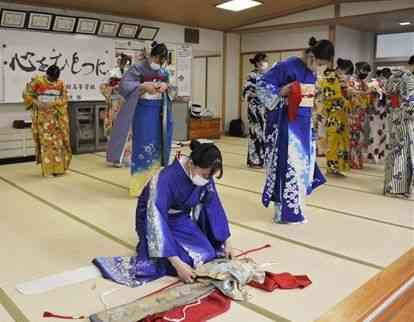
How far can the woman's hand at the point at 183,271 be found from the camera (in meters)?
2.19

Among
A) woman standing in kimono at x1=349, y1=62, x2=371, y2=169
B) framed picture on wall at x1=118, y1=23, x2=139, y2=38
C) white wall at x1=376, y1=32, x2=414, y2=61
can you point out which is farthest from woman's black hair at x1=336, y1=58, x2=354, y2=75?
white wall at x1=376, y1=32, x2=414, y2=61

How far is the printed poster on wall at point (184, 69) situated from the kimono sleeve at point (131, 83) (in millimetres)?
4456

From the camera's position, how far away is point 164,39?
26.6 ft

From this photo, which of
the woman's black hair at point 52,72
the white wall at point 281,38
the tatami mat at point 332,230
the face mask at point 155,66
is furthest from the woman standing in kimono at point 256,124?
the white wall at point 281,38

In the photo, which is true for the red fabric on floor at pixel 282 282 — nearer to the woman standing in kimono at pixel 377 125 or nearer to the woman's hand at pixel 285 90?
the woman's hand at pixel 285 90

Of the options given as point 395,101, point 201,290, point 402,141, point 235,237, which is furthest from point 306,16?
point 201,290

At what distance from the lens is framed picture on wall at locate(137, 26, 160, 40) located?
762 centimetres

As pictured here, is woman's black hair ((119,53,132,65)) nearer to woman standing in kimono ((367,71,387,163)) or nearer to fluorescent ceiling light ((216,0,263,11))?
fluorescent ceiling light ((216,0,263,11))

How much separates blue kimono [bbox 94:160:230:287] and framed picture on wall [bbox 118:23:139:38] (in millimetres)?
5569

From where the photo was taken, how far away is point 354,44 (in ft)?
28.2

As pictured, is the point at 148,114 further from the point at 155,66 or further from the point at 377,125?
the point at 377,125

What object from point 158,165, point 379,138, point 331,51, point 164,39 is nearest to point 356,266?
point 331,51

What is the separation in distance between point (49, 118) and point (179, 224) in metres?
3.24

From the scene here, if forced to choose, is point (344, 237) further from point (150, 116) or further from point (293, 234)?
point (150, 116)
